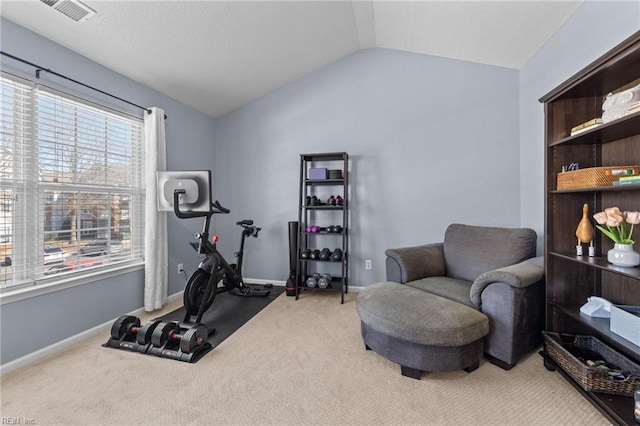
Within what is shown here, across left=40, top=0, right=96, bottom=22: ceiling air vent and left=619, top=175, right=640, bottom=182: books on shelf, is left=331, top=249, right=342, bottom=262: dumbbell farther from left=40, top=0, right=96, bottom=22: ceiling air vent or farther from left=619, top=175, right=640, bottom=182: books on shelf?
left=40, top=0, right=96, bottom=22: ceiling air vent

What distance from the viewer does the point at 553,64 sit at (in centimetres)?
231

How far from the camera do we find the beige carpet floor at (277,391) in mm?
1392

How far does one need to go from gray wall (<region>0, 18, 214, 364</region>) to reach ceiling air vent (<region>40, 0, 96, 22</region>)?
338mm

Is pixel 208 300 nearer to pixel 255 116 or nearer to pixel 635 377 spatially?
pixel 255 116

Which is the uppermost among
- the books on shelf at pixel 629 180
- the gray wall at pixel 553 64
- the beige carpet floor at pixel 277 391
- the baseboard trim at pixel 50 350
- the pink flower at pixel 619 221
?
the gray wall at pixel 553 64

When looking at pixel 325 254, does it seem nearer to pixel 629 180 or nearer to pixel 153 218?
pixel 153 218

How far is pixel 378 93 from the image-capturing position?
3.29m

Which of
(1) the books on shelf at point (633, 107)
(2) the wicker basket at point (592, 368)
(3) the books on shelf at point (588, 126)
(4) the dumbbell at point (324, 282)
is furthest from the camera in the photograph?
(4) the dumbbell at point (324, 282)

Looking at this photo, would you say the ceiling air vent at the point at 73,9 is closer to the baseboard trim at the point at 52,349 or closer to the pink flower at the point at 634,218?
the baseboard trim at the point at 52,349

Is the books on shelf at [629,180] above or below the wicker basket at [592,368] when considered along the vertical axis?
above

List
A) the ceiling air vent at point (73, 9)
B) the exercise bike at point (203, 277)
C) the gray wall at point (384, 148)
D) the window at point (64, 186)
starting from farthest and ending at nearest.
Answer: the gray wall at point (384, 148), the exercise bike at point (203, 277), the window at point (64, 186), the ceiling air vent at point (73, 9)

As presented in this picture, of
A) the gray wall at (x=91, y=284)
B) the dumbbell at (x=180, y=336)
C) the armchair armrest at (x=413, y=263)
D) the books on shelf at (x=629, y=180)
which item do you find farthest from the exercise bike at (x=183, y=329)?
the books on shelf at (x=629, y=180)

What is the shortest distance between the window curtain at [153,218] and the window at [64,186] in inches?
8.0

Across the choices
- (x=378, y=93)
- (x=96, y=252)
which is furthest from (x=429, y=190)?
(x=96, y=252)
